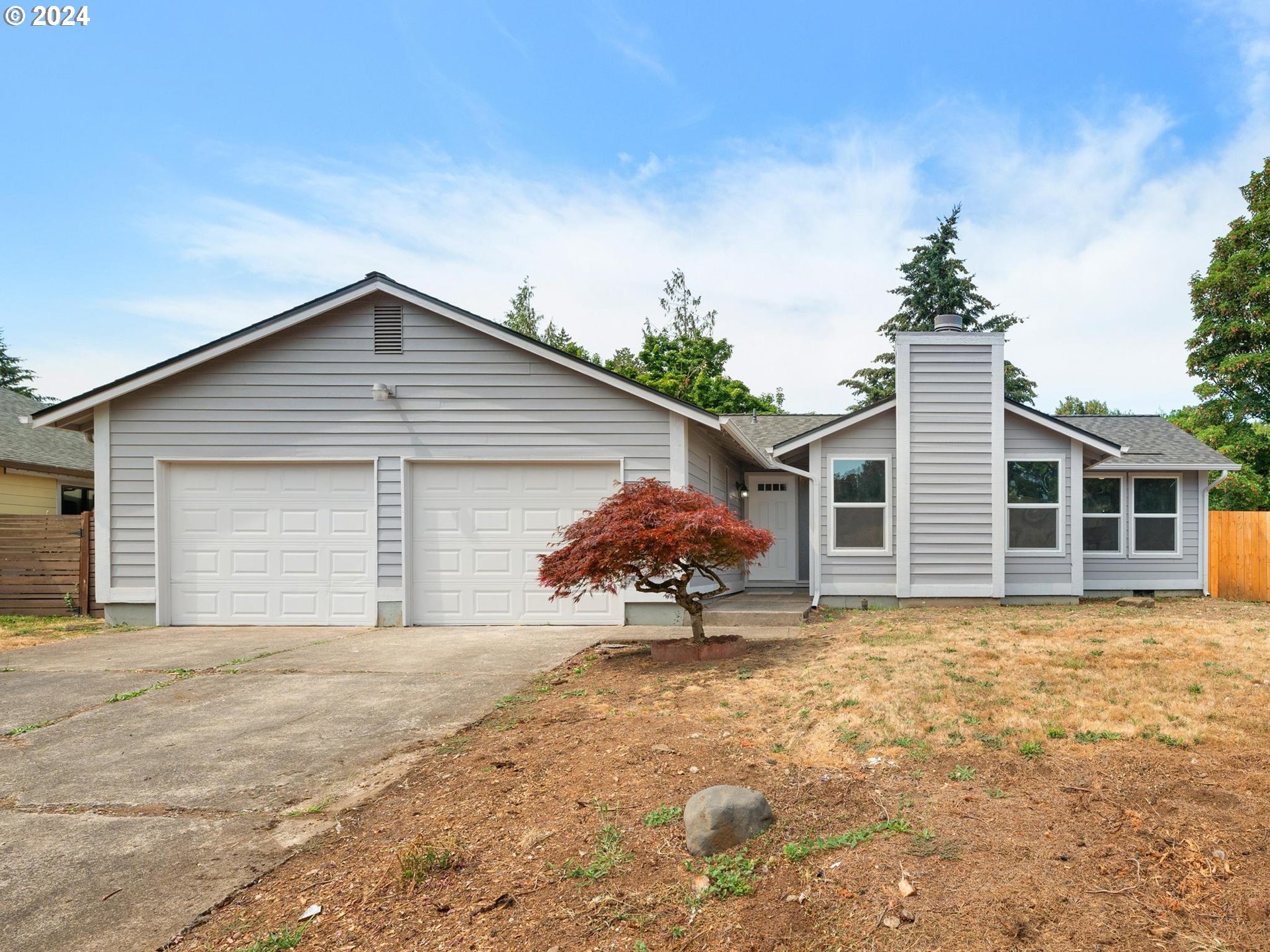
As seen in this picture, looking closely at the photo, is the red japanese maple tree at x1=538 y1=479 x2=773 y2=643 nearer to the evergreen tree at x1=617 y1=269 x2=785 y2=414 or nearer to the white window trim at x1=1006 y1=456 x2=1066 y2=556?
the white window trim at x1=1006 y1=456 x2=1066 y2=556

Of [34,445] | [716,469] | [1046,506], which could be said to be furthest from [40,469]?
[1046,506]

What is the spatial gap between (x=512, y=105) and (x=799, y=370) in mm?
26624

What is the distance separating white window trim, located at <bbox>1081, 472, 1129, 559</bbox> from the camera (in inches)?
510

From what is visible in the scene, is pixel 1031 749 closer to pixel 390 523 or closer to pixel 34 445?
pixel 390 523

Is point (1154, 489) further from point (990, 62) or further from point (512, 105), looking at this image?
point (512, 105)

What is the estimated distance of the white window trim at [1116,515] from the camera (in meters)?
12.9

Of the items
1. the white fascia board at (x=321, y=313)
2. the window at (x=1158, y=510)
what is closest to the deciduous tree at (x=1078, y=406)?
the window at (x=1158, y=510)

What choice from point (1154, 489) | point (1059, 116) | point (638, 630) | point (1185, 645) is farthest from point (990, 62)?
point (638, 630)

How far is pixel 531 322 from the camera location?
3675 cm

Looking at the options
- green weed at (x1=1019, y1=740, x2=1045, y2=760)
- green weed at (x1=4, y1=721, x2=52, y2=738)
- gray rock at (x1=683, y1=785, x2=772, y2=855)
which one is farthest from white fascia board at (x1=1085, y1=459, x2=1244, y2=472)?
green weed at (x1=4, y1=721, x2=52, y2=738)

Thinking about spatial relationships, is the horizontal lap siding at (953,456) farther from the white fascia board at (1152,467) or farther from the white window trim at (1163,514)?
the white window trim at (1163,514)

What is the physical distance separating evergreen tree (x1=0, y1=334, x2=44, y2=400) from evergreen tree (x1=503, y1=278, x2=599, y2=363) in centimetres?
2391

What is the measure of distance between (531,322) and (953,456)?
93.3 feet

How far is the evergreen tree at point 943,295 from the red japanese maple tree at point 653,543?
23.7 metres
